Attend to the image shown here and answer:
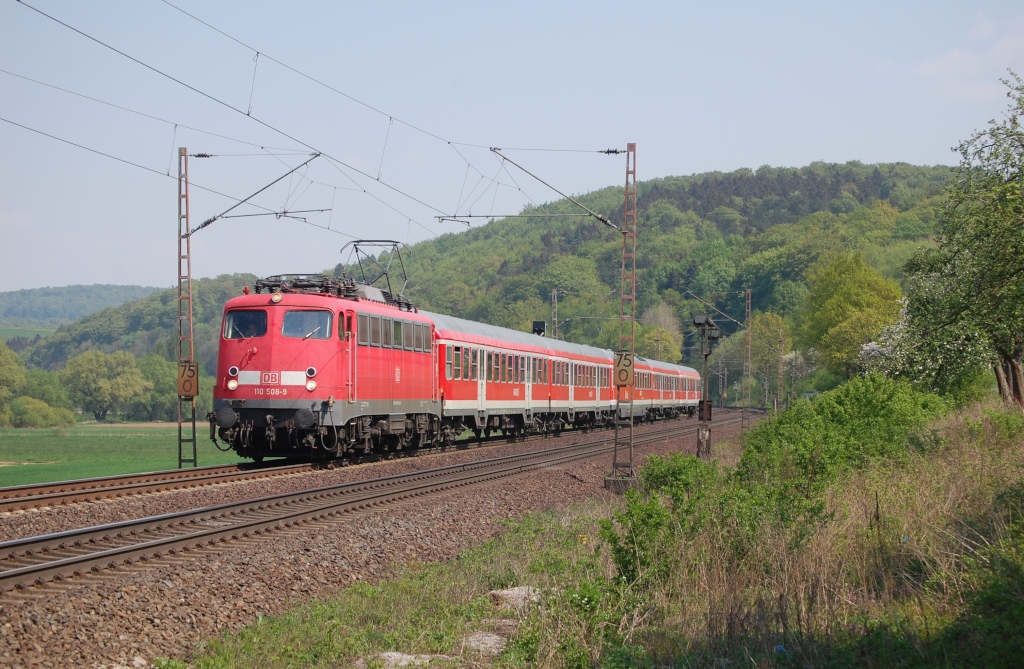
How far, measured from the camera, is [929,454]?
17047mm

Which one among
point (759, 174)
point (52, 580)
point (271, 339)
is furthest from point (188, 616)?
point (759, 174)

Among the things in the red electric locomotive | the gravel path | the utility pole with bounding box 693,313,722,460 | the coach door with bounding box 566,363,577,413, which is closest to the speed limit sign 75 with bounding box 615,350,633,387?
the red electric locomotive

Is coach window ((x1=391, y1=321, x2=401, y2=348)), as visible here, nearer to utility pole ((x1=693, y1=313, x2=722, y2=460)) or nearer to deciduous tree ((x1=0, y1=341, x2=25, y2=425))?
utility pole ((x1=693, y1=313, x2=722, y2=460))

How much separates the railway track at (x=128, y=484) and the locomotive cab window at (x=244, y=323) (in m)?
2.86

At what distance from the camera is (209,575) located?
33.0 feet

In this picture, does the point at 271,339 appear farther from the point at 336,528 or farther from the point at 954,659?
the point at 954,659

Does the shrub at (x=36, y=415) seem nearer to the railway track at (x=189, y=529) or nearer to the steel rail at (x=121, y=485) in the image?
the steel rail at (x=121, y=485)

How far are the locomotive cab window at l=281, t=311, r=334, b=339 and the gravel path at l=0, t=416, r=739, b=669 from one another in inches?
131

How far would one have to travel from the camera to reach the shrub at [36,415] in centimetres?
6359

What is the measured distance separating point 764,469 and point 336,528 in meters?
7.04

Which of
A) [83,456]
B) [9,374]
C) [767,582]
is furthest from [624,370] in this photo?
[9,374]

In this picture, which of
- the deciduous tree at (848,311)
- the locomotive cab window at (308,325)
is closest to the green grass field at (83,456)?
the locomotive cab window at (308,325)

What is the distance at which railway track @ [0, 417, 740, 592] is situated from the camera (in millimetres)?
10469

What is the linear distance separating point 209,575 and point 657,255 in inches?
5893
